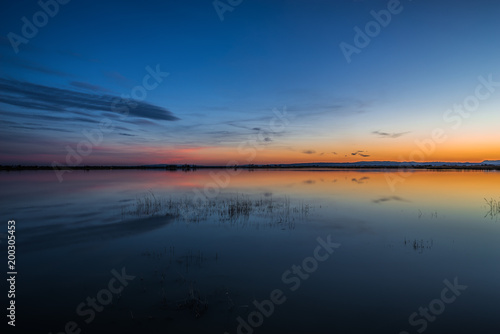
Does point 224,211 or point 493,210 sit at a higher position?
point 493,210

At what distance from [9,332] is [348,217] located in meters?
16.6

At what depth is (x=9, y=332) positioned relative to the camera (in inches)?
213

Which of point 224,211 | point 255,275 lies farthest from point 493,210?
point 255,275

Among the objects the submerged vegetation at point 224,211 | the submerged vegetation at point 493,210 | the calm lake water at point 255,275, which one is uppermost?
the submerged vegetation at point 493,210

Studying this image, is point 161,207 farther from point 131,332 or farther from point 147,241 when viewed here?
point 131,332

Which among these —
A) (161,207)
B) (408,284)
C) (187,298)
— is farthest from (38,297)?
(161,207)

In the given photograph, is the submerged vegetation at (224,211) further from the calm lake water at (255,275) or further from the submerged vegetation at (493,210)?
the submerged vegetation at (493,210)

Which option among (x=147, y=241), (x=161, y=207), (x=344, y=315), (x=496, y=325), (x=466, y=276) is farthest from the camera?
(x=161, y=207)

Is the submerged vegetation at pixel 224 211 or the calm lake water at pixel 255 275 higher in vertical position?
the submerged vegetation at pixel 224 211

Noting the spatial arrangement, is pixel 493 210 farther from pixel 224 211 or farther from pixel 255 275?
pixel 255 275

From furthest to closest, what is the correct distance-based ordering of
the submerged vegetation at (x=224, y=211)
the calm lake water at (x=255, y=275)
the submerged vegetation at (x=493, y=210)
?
the submerged vegetation at (x=493, y=210) < the submerged vegetation at (x=224, y=211) < the calm lake water at (x=255, y=275)

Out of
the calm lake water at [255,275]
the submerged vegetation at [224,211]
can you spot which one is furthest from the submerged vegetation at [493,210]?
the submerged vegetation at [224,211]

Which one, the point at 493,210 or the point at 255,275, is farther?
the point at 493,210

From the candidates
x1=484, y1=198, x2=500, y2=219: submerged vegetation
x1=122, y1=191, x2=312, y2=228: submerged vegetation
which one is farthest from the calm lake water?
x1=484, y1=198, x2=500, y2=219: submerged vegetation
